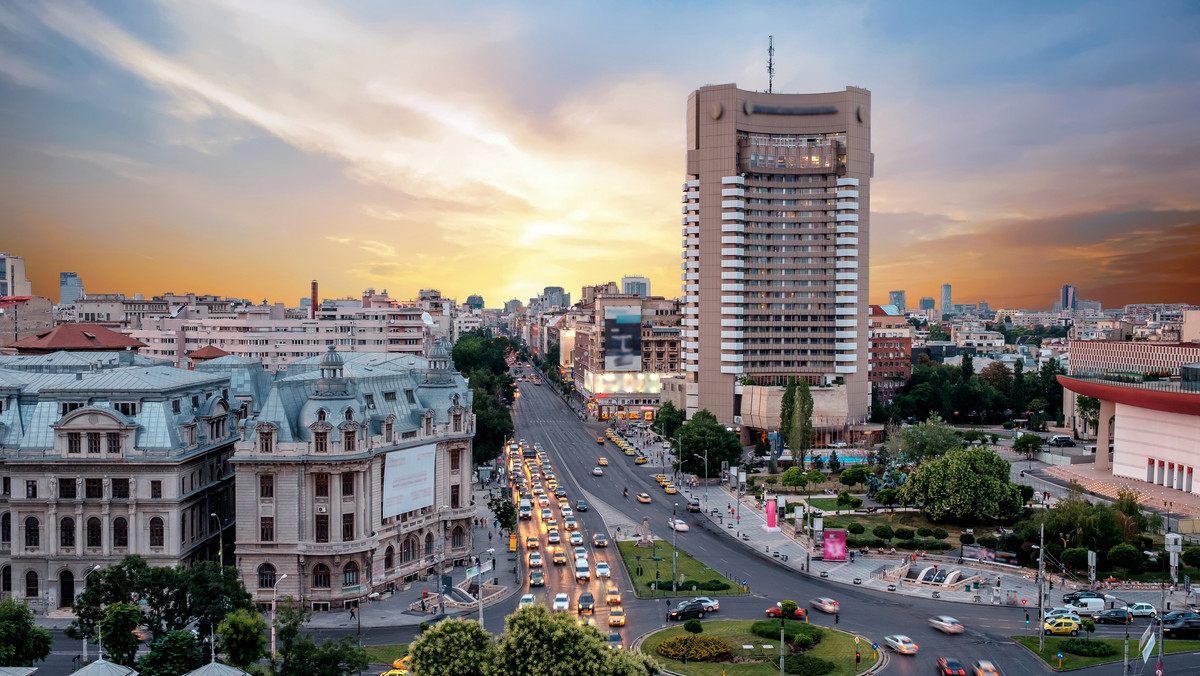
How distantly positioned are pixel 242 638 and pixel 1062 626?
2233 inches

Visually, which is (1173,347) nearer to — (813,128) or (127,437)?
(813,128)

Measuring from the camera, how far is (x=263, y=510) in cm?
7262

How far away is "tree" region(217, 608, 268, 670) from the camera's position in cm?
5172

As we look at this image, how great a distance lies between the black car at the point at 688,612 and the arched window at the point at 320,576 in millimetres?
28668

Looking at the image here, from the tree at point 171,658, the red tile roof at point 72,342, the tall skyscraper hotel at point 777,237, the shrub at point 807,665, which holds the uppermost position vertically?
the tall skyscraper hotel at point 777,237

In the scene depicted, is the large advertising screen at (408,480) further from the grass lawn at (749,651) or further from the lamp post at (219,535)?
the grass lawn at (749,651)

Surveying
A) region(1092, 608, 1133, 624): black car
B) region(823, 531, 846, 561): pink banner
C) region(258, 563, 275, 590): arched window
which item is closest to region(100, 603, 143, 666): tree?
region(258, 563, 275, 590): arched window

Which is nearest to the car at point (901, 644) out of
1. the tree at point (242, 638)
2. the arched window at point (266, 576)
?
the tree at point (242, 638)

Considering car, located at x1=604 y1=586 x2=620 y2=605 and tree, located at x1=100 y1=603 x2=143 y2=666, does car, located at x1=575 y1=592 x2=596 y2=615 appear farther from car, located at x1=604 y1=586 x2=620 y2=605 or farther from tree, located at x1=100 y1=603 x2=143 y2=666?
tree, located at x1=100 y1=603 x2=143 y2=666

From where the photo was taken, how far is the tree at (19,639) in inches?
2042

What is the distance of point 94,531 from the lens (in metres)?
71.2

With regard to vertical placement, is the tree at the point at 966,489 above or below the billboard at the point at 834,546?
above

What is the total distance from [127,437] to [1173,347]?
427ft

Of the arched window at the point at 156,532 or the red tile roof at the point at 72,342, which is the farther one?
the red tile roof at the point at 72,342
